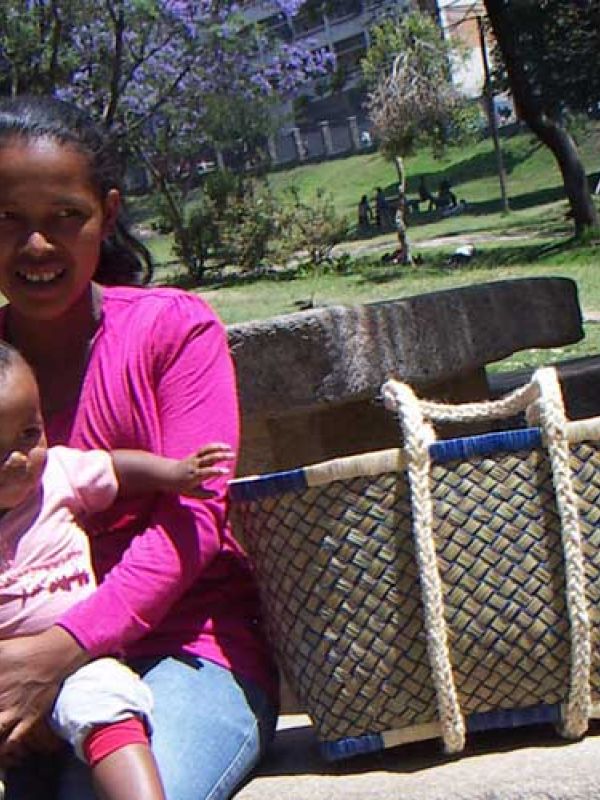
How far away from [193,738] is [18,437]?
1.59ft

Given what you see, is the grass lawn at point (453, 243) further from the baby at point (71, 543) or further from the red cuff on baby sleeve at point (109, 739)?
the red cuff on baby sleeve at point (109, 739)

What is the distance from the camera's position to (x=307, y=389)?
3.32m

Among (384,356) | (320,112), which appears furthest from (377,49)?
(384,356)

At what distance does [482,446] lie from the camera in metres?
1.95

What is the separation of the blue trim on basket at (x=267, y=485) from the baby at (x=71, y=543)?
0.08 m

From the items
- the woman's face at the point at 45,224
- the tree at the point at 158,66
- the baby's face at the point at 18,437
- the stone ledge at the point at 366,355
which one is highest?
the tree at the point at 158,66

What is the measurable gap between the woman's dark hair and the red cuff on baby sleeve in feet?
2.79

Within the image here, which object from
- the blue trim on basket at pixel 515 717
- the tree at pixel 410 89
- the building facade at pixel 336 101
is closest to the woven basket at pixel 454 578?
the blue trim on basket at pixel 515 717

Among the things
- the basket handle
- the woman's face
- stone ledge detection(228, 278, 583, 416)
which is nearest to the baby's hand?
the basket handle

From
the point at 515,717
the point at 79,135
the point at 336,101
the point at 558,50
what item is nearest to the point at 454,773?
the point at 515,717

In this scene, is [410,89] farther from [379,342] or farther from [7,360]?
[7,360]

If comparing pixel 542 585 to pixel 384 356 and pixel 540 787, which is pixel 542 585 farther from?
pixel 384 356

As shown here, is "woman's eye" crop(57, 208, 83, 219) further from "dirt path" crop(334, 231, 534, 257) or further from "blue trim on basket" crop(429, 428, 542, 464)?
"dirt path" crop(334, 231, 534, 257)

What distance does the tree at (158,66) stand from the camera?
1758cm
